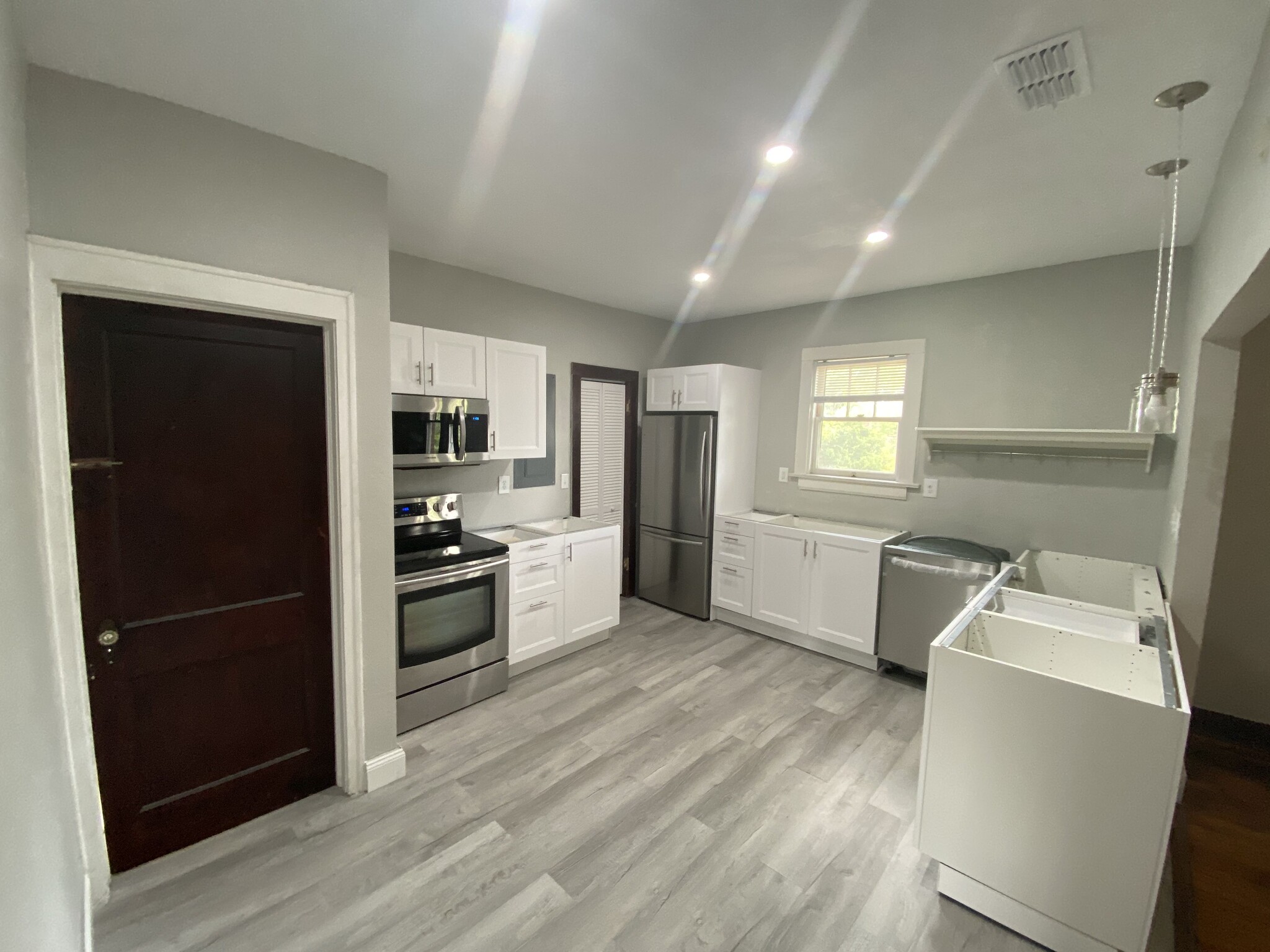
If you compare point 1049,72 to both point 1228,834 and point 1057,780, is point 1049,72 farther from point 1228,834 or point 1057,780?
point 1228,834

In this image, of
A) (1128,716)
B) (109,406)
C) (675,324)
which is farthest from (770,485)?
(109,406)

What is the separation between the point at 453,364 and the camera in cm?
303

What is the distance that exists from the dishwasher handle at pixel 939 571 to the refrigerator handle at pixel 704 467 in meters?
1.45

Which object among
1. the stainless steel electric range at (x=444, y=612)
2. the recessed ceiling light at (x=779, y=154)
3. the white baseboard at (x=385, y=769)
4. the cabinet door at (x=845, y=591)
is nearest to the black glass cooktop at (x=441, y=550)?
the stainless steel electric range at (x=444, y=612)

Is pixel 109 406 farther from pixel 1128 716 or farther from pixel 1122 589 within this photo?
pixel 1122 589

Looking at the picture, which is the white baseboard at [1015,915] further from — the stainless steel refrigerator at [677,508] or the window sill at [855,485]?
the stainless steel refrigerator at [677,508]

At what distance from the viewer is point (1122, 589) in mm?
2848

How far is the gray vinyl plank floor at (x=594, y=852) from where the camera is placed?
5.45ft

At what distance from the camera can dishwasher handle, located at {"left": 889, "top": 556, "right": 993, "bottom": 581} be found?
3027 mm

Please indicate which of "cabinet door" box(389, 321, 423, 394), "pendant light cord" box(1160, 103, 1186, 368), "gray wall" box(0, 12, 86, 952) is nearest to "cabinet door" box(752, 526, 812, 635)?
"pendant light cord" box(1160, 103, 1186, 368)

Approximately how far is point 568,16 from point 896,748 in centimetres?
327

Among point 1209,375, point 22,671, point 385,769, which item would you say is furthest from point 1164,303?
point 22,671

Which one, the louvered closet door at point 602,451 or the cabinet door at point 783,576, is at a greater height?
the louvered closet door at point 602,451

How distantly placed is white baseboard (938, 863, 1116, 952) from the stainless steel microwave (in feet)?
9.37
